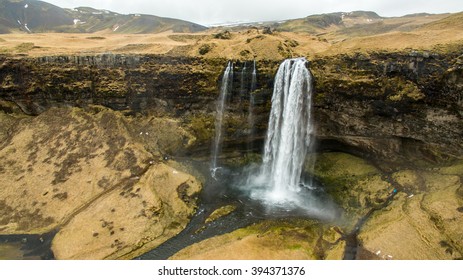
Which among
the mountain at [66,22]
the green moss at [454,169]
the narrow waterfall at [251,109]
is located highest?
the mountain at [66,22]

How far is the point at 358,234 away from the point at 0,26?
160 m

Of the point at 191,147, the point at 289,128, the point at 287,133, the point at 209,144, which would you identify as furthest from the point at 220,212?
the point at 289,128

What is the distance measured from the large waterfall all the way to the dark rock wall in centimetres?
140

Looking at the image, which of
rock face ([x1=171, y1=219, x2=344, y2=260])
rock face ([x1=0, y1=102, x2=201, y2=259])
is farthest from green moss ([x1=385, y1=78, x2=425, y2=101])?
rock face ([x1=0, y1=102, x2=201, y2=259])

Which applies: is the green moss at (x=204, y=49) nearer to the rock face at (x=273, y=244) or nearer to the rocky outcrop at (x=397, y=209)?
the rocky outcrop at (x=397, y=209)

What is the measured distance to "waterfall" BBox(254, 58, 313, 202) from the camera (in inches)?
1439

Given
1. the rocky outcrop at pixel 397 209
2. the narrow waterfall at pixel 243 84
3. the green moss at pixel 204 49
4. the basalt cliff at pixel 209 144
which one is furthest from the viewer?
the green moss at pixel 204 49

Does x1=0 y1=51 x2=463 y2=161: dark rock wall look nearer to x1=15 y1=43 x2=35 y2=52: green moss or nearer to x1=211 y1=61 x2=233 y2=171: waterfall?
x1=211 y1=61 x2=233 y2=171: waterfall

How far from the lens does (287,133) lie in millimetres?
38219

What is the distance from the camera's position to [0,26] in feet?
441

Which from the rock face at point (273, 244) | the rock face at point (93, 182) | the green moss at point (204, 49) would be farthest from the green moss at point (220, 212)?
the green moss at point (204, 49)

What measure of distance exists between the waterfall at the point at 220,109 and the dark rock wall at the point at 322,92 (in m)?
0.70

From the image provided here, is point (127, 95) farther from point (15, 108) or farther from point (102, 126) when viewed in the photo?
point (15, 108)

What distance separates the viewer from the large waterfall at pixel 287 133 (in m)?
36.4
